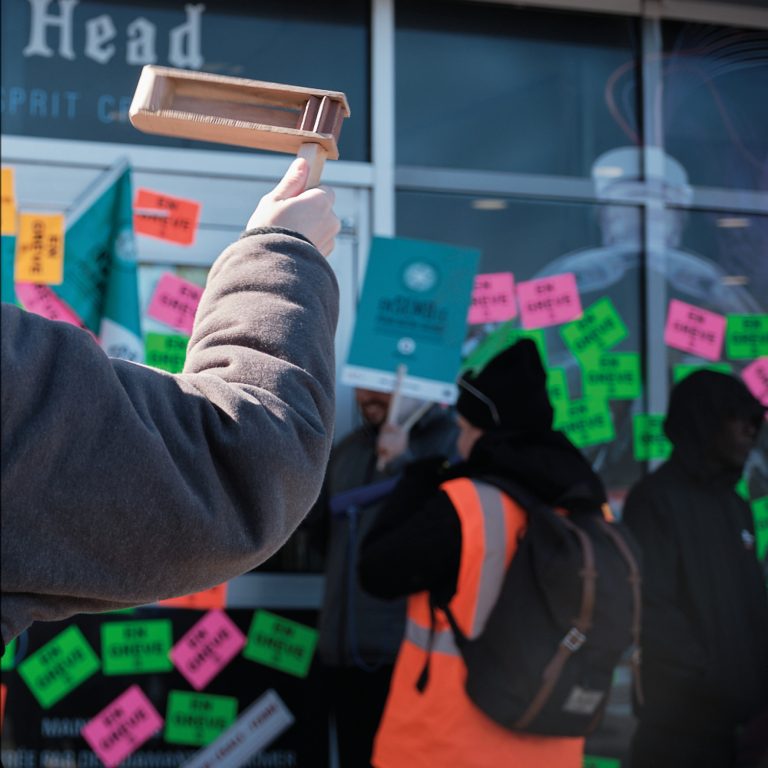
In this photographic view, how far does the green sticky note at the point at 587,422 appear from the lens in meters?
4.96

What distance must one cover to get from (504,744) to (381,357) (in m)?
1.53

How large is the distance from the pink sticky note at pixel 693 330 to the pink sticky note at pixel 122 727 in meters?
2.64

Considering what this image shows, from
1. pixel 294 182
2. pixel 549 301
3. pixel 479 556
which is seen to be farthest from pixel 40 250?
pixel 294 182

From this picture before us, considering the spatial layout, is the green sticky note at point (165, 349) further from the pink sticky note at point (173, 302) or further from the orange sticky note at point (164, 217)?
the orange sticky note at point (164, 217)

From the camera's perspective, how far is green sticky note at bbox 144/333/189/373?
4539 millimetres

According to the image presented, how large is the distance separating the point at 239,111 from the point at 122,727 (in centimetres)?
352

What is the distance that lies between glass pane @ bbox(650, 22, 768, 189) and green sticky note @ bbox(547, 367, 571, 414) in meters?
1.06

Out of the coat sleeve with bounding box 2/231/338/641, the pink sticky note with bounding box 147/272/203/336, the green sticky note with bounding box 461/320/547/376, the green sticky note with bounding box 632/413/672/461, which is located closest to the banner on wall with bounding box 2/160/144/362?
the pink sticky note with bounding box 147/272/203/336

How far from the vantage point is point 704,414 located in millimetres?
4293

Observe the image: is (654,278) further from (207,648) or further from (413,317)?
(207,648)

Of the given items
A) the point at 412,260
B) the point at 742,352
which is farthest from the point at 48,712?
the point at 742,352

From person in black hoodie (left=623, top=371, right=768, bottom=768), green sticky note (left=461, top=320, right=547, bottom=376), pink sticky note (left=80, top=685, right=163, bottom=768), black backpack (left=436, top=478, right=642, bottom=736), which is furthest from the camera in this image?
green sticky note (left=461, top=320, right=547, bottom=376)

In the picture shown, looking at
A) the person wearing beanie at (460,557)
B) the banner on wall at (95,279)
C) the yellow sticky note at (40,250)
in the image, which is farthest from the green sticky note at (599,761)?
the yellow sticky note at (40,250)

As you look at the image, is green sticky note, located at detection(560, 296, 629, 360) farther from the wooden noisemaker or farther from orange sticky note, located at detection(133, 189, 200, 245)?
the wooden noisemaker
